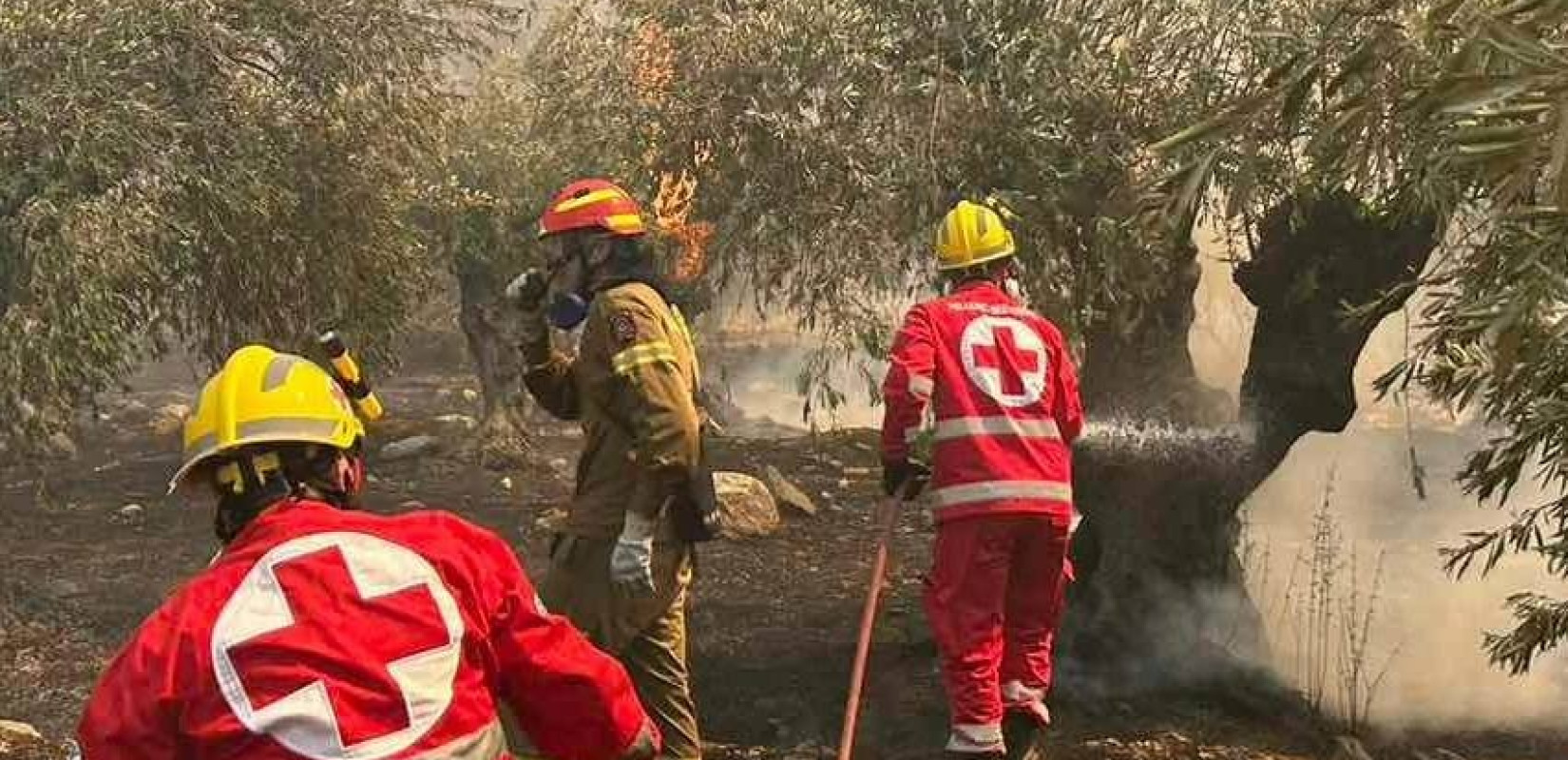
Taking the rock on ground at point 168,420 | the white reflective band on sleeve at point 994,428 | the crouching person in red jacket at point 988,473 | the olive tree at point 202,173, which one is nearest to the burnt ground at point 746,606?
the rock on ground at point 168,420

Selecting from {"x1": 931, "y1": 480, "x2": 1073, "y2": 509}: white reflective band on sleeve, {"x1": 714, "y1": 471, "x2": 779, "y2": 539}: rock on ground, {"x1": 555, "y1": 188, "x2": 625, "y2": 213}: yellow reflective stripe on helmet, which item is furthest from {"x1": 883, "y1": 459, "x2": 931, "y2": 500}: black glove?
{"x1": 714, "y1": 471, "x2": 779, "y2": 539}: rock on ground

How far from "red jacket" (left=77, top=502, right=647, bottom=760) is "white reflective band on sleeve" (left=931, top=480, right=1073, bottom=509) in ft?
9.80

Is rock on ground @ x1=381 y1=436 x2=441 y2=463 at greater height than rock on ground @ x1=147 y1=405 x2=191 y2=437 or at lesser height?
greater

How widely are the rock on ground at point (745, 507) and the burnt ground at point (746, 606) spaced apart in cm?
19

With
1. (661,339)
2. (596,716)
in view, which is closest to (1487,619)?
(661,339)

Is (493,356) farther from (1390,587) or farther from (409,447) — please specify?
(1390,587)

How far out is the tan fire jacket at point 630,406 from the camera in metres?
4.61

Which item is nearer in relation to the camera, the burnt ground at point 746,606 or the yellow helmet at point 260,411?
the yellow helmet at point 260,411

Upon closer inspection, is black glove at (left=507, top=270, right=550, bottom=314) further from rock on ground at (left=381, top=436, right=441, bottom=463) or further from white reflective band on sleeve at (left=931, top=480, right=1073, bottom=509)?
rock on ground at (left=381, top=436, right=441, bottom=463)

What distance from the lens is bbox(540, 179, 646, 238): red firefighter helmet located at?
4840mm

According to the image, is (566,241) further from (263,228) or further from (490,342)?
(490,342)

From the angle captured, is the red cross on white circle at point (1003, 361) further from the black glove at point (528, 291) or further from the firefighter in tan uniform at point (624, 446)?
the black glove at point (528, 291)

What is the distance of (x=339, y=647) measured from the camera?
2.35m

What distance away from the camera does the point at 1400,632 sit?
9062mm
